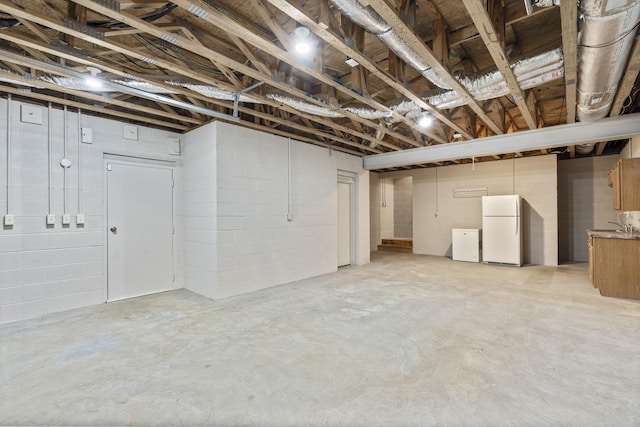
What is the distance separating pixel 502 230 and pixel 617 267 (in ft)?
7.80

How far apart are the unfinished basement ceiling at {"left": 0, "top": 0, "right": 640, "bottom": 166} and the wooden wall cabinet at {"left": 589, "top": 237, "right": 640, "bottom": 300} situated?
66.4 inches

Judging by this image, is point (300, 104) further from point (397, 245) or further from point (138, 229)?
point (397, 245)

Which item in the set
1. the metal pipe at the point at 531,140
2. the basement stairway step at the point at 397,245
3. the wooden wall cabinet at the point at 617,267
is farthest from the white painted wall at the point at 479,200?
the wooden wall cabinet at the point at 617,267

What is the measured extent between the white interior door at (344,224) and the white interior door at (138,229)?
10.3 ft

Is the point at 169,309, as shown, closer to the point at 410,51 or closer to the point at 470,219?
the point at 410,51

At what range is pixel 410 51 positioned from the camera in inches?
89.4

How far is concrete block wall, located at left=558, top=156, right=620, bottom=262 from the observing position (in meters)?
6.52

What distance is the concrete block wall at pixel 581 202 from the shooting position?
6.52 meters

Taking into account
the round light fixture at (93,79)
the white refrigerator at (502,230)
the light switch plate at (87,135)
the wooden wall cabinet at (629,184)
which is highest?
the round light fixture at (93,79)

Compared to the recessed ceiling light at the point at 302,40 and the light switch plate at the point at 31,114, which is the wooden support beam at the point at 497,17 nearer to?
the recessed ceiling light at the point at 302,40

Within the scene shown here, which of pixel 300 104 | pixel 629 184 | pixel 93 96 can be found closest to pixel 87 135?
pixel 93 96

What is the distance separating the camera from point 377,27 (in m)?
1.97

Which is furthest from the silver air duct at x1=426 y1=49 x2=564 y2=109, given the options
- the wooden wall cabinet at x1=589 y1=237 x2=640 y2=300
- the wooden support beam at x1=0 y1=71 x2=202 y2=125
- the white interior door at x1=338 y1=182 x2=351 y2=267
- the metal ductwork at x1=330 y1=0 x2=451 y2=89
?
the white interior door at x1=338 y1=182 x2=351 y2=267

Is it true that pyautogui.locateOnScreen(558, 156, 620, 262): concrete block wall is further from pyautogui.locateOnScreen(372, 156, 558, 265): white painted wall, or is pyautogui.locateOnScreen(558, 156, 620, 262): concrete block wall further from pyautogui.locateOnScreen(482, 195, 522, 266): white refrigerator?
pyautogui.locateOnScreen(482, 195, 522, 266): white refrigerator
